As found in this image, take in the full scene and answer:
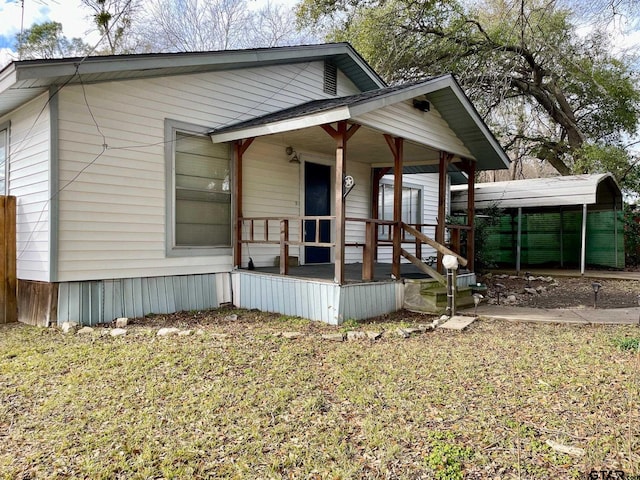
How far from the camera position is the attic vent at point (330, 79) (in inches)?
357

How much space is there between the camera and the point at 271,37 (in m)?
21.4

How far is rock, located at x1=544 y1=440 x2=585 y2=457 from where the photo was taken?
8.00ft

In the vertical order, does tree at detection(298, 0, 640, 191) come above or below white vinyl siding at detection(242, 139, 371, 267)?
above

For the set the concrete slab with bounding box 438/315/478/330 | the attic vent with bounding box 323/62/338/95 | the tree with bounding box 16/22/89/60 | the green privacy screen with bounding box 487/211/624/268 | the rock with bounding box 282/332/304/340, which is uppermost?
the tree with bounding box 16/22/89/60

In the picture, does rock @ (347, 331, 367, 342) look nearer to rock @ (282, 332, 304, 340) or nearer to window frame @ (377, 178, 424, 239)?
rock @ (282, 332, 304, 340)

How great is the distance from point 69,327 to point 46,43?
1286 cm

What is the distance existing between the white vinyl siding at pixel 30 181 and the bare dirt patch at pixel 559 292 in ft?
22.9

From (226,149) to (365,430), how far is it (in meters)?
5.54

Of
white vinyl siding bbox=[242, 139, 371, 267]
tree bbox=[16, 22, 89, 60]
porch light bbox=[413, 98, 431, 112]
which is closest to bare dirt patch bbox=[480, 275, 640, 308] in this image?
porch light bbox=[413, 98, 431, 112]


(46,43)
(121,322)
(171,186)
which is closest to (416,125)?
(171,186)

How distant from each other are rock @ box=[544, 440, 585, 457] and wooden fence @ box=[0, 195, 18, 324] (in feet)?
21.7

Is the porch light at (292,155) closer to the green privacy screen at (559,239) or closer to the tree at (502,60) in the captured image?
the green privacy screen at (559,239)

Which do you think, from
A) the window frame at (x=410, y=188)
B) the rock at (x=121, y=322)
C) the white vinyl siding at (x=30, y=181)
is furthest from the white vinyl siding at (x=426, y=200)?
the white vinyl siding at (x=30, y=181)

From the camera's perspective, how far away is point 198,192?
22.6ft
